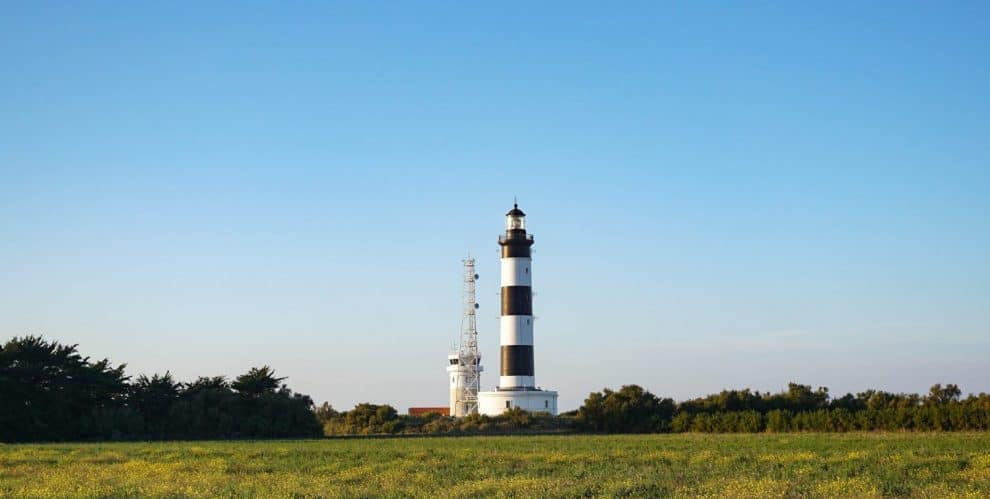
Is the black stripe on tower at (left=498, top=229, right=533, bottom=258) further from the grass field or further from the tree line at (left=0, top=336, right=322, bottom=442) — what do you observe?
the grass field

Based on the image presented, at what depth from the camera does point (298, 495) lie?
87.4 feet

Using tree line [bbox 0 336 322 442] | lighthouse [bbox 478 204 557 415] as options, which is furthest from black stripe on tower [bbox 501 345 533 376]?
tree line [bbox 0 336 322 442]

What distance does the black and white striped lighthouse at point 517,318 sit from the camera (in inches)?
3056

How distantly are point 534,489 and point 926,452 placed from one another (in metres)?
14.9

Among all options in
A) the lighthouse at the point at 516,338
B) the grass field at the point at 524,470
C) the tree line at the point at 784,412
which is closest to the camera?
the grass field at the point at 524,470

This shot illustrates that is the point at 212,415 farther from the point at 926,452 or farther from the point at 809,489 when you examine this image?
the point at 809,489

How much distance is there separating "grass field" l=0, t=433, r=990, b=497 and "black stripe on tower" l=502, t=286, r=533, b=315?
3208 centimetres

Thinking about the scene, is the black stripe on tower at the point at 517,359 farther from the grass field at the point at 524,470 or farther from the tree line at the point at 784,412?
the grass field at the point at 524,470

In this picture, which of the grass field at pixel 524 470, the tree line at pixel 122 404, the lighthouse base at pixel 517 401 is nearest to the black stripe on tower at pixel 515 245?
the lighthouse base at pixel 517 401

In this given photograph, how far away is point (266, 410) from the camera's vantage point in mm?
66812

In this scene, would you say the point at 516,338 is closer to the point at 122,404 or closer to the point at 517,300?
the point at 517,300

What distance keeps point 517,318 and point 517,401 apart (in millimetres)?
5685

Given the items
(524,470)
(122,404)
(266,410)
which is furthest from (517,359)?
(524,470)

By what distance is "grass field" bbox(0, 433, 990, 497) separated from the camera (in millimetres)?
26234
